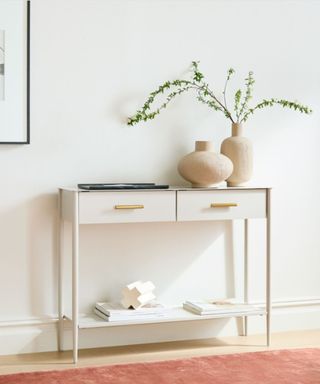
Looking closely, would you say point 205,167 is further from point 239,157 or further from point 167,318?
point 167,318

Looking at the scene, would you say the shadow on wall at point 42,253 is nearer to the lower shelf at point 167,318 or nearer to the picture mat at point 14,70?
the lower shelf at point 167,318

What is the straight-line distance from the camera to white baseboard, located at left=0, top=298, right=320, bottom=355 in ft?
12.5

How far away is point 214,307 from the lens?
3879 millimetres

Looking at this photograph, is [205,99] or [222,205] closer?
[222,205]

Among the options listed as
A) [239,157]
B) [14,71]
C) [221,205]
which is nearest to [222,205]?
[221,205]

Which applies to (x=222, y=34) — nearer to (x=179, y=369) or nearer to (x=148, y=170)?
(x=148, y=170)

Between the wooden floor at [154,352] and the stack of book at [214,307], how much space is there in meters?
0.20

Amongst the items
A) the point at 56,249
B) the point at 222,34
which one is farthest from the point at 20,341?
the point at 222,34

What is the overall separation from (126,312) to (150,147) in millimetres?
906

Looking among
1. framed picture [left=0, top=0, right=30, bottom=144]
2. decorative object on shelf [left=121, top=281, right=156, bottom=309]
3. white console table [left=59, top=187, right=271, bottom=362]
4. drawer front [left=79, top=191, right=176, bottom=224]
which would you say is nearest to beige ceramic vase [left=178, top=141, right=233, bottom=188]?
white console table [left=59, top=187, right=271, bottom=362]

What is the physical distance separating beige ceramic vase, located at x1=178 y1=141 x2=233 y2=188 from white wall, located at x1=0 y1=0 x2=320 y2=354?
0.80ft

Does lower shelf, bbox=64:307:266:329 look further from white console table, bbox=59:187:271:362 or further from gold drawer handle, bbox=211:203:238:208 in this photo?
gold drawer handle, bbox=211:203:238:208

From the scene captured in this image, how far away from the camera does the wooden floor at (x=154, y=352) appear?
3.62m

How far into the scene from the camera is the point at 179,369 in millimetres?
3494
